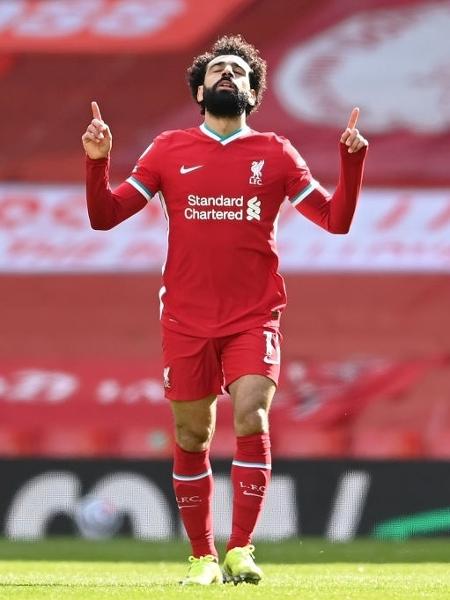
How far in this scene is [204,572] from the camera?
225 inches

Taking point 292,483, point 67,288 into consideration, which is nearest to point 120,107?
point 67,288

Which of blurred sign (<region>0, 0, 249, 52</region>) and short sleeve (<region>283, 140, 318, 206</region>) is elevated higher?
short sleeve (<region>283, 140, 318, 206</region>)

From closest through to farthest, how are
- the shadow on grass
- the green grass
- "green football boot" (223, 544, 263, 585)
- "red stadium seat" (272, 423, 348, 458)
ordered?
the green grass
"green football boot" (223, 544, 263, 585)
the shadow on grass
"red stadium seat" (272, 423, 348, 458)

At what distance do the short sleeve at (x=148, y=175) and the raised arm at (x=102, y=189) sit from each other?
3cm

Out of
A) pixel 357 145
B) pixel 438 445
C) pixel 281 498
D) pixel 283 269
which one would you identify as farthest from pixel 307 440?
pixel 357 145

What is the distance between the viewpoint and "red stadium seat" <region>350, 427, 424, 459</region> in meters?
9.65

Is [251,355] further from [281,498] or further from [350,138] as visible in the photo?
[281,498]

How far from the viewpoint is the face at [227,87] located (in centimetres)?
596

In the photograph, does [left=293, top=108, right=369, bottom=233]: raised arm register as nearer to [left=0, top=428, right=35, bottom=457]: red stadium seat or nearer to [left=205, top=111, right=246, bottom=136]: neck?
[left=205, top=111, right=246, bottom=136]: neck

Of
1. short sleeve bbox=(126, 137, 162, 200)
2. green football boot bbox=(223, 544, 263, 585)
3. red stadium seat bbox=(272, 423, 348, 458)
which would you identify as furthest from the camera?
red stadium seat bbox=(272, 423, 348, 458)

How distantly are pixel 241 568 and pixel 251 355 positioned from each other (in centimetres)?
76

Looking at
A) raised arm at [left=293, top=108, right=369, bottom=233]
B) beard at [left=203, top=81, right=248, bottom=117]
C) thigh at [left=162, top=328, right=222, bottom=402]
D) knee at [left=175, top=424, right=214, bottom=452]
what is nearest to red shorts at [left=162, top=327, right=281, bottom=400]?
thigh at [left=162, top=328, right=222, bottom=402]

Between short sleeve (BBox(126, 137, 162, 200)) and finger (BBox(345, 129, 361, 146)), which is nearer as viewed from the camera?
finger (BBox(345, 129, 361, 146))

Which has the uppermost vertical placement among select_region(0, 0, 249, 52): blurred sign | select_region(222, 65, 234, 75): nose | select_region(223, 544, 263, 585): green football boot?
select_region(222, 65, 234, 75): nose
